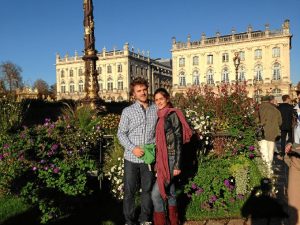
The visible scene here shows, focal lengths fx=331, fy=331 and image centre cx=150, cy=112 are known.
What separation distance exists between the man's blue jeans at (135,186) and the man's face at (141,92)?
0.73 meters

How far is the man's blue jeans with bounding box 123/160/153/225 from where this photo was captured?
12.1 ft

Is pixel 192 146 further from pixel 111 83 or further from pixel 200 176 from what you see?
pixel 111 83

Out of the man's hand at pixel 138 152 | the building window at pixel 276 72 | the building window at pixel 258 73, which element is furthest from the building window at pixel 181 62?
the man's hand at pixel 138 152

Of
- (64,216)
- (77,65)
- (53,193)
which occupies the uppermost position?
(77,65)

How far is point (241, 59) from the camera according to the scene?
186 feet

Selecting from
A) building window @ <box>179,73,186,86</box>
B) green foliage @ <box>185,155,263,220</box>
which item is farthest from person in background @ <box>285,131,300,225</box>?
building window @ <box>179,73,186,86</box>

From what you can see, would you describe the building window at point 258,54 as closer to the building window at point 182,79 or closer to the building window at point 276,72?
the building window at point 276,72

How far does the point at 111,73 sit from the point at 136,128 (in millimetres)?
67897

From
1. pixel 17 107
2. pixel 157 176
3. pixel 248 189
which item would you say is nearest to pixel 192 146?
pixel 248 189

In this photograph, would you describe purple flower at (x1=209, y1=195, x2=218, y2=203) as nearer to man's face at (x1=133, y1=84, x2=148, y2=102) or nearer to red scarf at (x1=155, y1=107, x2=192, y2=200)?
red scarf at (x1=155, y1=107, x2=192, y2=200)

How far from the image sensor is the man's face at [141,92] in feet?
12.2

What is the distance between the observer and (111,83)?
233 feet

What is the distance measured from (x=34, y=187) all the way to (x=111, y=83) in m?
67.7

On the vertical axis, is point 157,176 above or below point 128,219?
above
